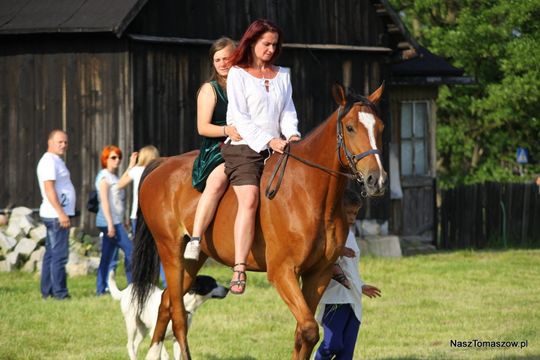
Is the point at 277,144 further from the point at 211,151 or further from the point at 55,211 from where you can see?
the point at 55,211

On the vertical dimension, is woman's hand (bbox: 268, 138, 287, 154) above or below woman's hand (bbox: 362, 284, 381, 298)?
above

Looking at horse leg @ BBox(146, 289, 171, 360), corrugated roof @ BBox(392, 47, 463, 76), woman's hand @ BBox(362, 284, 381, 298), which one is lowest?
horse leg @ BBox(146, 289, 171, 360)

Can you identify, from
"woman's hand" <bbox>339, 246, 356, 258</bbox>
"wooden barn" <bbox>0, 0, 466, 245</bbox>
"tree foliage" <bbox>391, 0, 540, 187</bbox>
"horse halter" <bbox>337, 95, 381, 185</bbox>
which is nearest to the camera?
"horse halter" <bbox>337, 95, 381, 185</bbox>

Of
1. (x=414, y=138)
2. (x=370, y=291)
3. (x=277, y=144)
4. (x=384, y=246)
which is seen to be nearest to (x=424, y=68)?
(x=414, y=138)

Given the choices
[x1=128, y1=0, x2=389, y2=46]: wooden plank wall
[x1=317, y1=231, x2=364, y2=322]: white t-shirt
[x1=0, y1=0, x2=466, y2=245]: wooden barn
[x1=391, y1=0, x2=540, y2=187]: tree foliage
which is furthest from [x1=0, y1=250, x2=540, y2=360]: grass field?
[x1=391, y1=0, x2=540, y2=187]: tree foliage

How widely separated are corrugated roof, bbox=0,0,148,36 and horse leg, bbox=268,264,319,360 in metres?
11.0

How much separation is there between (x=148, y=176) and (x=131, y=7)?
8.99m

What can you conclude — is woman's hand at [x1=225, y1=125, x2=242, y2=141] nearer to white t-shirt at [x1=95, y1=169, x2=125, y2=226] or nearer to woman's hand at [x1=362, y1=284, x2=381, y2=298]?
woman's hand at [x1=362, y1=284, x2=381, y2=298]

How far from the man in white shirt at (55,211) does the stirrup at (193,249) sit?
5715 mm

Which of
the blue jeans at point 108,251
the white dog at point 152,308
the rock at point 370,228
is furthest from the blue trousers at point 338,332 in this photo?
the rock at point 370,228

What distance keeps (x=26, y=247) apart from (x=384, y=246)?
755cm

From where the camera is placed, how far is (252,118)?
9.40 metres

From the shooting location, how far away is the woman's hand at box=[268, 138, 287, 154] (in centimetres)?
923

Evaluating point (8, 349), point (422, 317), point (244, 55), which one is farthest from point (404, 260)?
point (244, 55)
